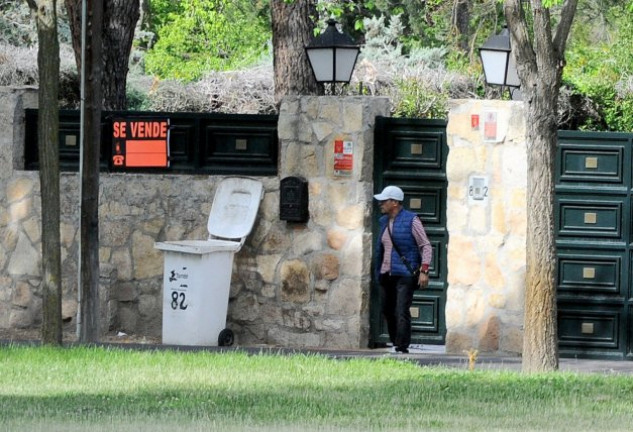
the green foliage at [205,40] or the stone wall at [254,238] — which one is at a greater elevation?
the green foliage at [205,40]

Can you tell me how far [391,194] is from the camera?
1374cm

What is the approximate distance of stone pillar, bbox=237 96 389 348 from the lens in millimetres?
14414

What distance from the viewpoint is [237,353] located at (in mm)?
12602

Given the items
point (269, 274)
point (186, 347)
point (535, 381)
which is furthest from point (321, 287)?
point (535, 381)

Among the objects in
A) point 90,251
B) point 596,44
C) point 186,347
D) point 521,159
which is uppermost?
point 596,44

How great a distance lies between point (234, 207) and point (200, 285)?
1024mm

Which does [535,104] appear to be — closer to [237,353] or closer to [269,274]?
[237,353]

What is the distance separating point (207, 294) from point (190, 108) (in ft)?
30.0

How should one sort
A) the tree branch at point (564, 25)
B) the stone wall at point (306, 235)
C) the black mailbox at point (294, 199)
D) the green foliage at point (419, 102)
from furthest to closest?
the green foliage at point (419, 102) → the black mailbox at point (294, 199) → the stone wall at point (306, 235) → the tree branch at point (564, 25)

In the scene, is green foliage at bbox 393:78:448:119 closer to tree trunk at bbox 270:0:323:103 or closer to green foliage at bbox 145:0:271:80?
tree trunk at bbox 270:0:323:103

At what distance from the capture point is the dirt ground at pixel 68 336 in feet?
48.6

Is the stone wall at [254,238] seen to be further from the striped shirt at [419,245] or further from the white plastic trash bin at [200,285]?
the striped shirt at [419,245]

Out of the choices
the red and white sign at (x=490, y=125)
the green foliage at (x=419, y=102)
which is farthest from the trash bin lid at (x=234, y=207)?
the green foliage at (x=419, y=102)

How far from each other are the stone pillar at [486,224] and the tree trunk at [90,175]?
3312 mm
